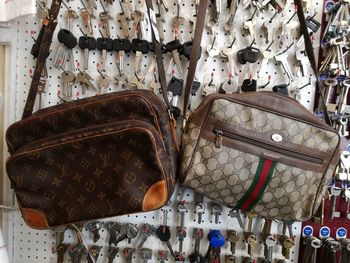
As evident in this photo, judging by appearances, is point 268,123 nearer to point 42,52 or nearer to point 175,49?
point 175,49

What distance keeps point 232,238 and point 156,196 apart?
0.93 feet

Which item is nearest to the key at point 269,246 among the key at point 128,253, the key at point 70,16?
the key at point 128,253

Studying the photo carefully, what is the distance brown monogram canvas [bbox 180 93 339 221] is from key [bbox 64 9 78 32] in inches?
15.5

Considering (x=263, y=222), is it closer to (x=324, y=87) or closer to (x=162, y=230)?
(x=162, y=230)

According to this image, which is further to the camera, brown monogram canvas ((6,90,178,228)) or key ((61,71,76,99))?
key ((61,71,76,99))

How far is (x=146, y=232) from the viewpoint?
2.66ft

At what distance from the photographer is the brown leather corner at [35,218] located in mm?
650

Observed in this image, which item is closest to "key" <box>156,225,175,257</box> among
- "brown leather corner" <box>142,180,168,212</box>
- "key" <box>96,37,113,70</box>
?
"brown leather corner" <box>142,180,168,212</box>

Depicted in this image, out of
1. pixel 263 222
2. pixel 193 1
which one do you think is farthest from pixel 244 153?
pixel 193 1

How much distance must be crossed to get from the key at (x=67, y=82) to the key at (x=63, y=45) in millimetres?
26

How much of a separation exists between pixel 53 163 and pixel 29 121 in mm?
107

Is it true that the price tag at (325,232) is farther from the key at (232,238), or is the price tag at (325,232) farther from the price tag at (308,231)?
the key at (232,238)

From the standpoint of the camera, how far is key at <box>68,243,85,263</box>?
81 cm

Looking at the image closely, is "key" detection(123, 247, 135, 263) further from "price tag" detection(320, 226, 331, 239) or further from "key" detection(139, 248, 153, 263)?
"price tag" detection(320, 226, 331, 239)
